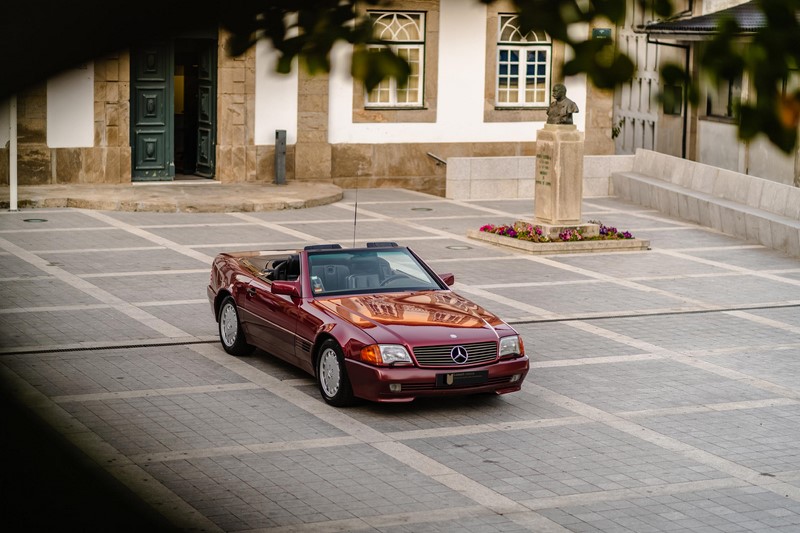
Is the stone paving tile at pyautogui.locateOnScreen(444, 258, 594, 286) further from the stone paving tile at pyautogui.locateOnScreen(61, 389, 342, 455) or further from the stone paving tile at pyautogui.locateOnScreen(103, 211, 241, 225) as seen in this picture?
the stone paving tile at pyautogui.locateOnScreen(61, 389, 342, 455)

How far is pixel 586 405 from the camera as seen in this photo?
12180mm

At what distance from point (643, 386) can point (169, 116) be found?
18072mm

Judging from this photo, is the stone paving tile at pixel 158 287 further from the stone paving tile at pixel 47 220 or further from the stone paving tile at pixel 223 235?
the stone paving tile at pixel 47 220

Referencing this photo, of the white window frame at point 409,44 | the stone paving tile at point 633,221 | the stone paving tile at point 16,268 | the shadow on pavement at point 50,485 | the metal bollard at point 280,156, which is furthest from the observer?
the white window frame at point 409,44

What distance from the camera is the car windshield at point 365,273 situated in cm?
1277

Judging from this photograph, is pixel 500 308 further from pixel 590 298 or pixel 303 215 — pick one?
pixel 303 215

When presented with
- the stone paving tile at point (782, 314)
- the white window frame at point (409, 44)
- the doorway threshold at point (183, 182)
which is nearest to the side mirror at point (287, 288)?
the stone paving tile at point (782, 314)

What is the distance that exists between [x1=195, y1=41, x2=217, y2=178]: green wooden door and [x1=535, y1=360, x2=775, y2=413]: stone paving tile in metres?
17.1

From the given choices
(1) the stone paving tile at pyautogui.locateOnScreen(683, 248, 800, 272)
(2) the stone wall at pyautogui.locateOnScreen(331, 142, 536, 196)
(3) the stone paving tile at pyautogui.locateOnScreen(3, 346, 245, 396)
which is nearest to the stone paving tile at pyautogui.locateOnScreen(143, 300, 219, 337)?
(3) the stone paving tile at pyautogui.locateOnScreen(3, 346, 245, 396)

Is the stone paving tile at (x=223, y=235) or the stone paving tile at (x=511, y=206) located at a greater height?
the stone paving tile at (x=511, y=206)

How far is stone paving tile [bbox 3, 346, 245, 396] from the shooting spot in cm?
1237

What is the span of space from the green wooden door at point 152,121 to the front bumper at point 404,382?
17985mm

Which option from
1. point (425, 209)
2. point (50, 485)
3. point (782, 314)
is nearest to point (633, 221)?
point (425, 209)

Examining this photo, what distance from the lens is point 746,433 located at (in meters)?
11.3
